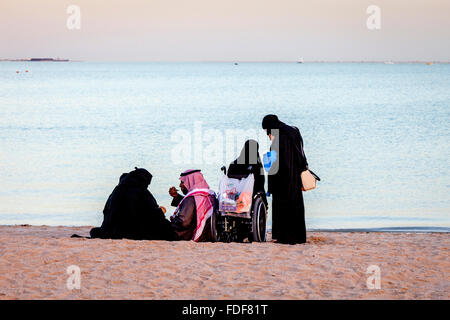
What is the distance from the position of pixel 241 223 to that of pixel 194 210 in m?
0.66

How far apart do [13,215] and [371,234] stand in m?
6.92

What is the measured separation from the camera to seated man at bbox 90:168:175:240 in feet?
27.1

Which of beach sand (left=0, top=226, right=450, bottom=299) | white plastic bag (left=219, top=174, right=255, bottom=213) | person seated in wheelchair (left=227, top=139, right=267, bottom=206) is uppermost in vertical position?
person seated in wheelchair (left=227, top=139, right=267, bottom=206)

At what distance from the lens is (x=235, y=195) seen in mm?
8141

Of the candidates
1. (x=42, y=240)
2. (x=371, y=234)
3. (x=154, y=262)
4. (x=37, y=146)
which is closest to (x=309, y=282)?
(x=154, y=262)

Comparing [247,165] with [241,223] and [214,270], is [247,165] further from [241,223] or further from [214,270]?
[214,270]

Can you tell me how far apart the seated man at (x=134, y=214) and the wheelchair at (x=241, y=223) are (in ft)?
1.73

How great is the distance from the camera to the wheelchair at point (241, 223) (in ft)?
27.4

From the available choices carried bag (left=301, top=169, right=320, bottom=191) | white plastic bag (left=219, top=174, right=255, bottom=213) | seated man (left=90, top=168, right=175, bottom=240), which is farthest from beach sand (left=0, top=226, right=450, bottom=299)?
carried bag (left=301, top=169, right=320, bottom=191)

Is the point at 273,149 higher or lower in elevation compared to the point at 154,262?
higher

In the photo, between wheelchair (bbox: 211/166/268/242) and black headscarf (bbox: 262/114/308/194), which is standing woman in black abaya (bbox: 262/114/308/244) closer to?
black headscarf (bbox: 262/114/308/194)

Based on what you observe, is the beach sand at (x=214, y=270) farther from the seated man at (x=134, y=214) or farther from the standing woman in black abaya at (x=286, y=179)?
the standing woman in black abaya at (x=286, y=179)
